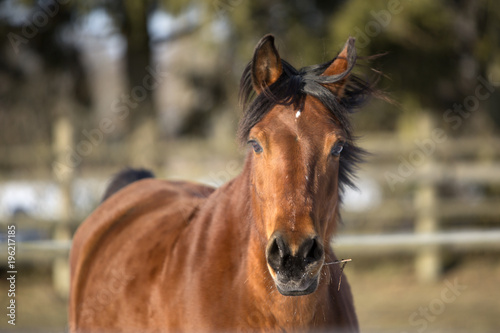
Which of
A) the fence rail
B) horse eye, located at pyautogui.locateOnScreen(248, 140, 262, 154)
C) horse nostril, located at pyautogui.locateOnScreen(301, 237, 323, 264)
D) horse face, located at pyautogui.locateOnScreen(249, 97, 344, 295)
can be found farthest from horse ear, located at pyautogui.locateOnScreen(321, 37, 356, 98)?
the fence rail

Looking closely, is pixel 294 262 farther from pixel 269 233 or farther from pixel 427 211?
pixel 427 211

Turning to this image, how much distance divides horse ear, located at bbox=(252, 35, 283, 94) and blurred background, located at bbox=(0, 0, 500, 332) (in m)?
5.35

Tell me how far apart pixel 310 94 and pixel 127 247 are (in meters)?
1.48

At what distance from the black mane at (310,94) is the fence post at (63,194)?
19.8 feet

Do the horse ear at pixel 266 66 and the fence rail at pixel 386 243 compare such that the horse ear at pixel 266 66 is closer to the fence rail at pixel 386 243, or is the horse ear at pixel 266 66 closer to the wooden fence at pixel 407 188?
the fence rail at pixel 386 243

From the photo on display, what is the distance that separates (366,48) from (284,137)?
21.7ft

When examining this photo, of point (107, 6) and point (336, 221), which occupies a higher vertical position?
→ point (107, 6)

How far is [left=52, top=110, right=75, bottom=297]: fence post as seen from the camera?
25.3 feet

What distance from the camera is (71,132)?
830cm

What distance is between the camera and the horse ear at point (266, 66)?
2229mm

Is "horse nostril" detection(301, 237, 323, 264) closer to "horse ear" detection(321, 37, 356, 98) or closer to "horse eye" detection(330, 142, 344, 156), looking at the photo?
"horse eye" detection(330, 142, 344, 156)

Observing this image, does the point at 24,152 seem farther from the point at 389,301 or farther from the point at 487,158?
the point at 487,158

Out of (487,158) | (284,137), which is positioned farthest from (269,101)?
(487,158)

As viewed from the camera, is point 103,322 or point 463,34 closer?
point 103,322
